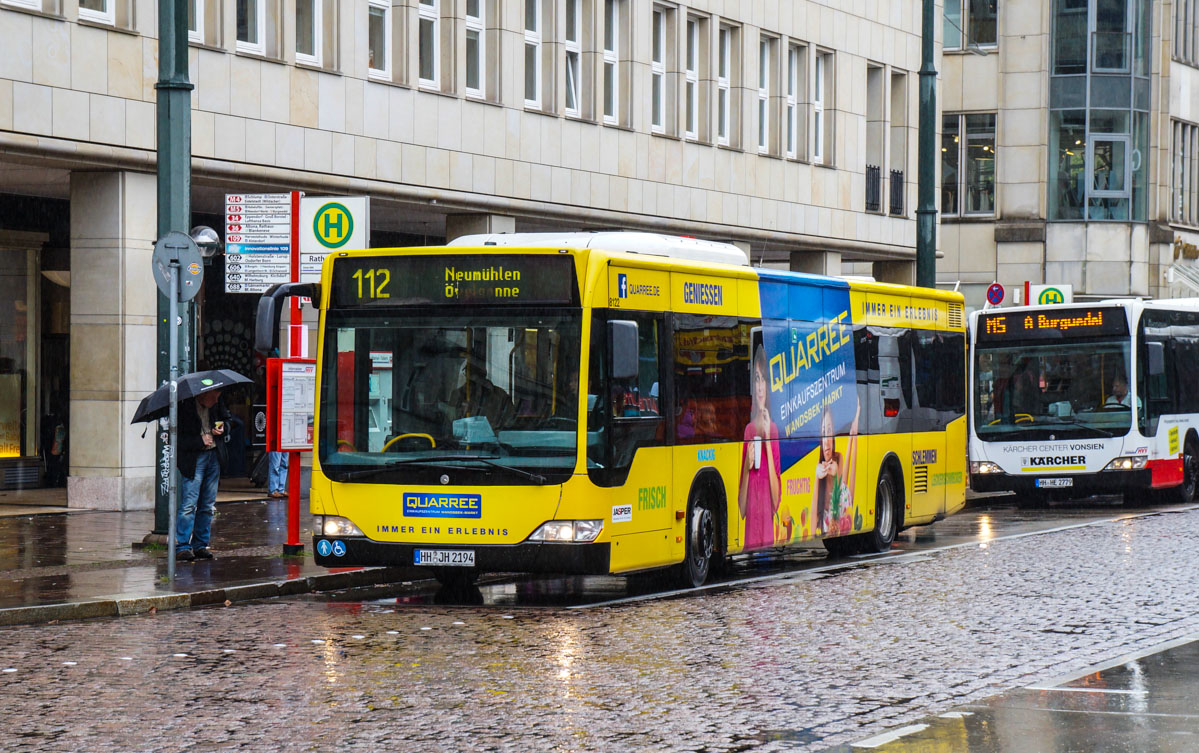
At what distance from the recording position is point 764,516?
1683 cm


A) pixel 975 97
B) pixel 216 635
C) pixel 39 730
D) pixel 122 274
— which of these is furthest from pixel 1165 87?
pixel 39 730

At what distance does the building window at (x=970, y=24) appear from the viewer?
53.1 meters

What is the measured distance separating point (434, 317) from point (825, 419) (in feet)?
17.6

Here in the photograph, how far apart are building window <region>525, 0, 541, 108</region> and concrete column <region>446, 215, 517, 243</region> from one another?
198 cm

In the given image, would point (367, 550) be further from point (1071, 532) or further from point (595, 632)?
point (1071, 532)

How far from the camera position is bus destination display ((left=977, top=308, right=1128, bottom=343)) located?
26719 millimetres

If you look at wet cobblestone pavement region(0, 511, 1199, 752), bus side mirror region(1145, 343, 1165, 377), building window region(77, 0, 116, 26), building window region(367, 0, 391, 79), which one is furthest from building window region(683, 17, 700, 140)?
wet cobblestone pavement region(0, 511, 1199, 752)

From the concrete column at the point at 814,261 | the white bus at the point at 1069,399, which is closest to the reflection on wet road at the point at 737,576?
the white bus at the point at 1069,399

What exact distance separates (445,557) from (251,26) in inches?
479

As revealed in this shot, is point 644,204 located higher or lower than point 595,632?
higher

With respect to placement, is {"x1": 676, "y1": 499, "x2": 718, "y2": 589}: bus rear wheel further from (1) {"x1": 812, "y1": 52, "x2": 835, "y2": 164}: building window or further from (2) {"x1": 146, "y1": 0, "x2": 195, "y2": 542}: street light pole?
(1) {"x1": 812, "y1": 52, "x2": 835, "y2": 164}: building window

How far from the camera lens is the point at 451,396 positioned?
14.0 m

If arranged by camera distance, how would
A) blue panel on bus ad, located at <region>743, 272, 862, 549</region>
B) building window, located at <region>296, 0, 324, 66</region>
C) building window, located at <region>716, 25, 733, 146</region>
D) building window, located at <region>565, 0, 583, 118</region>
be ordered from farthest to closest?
1. building window, located at <region>716, 25, 733, 146</region>
2. building window, located at <region>565, 0, 583, 118</region>
3. building window, located at <region>296, 0, 324, 66</region>
4. blue panel on bus ad, located at <region>743, 272, 862, 549</region>

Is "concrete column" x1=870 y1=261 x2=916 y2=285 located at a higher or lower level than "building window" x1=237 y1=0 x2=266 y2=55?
lower
